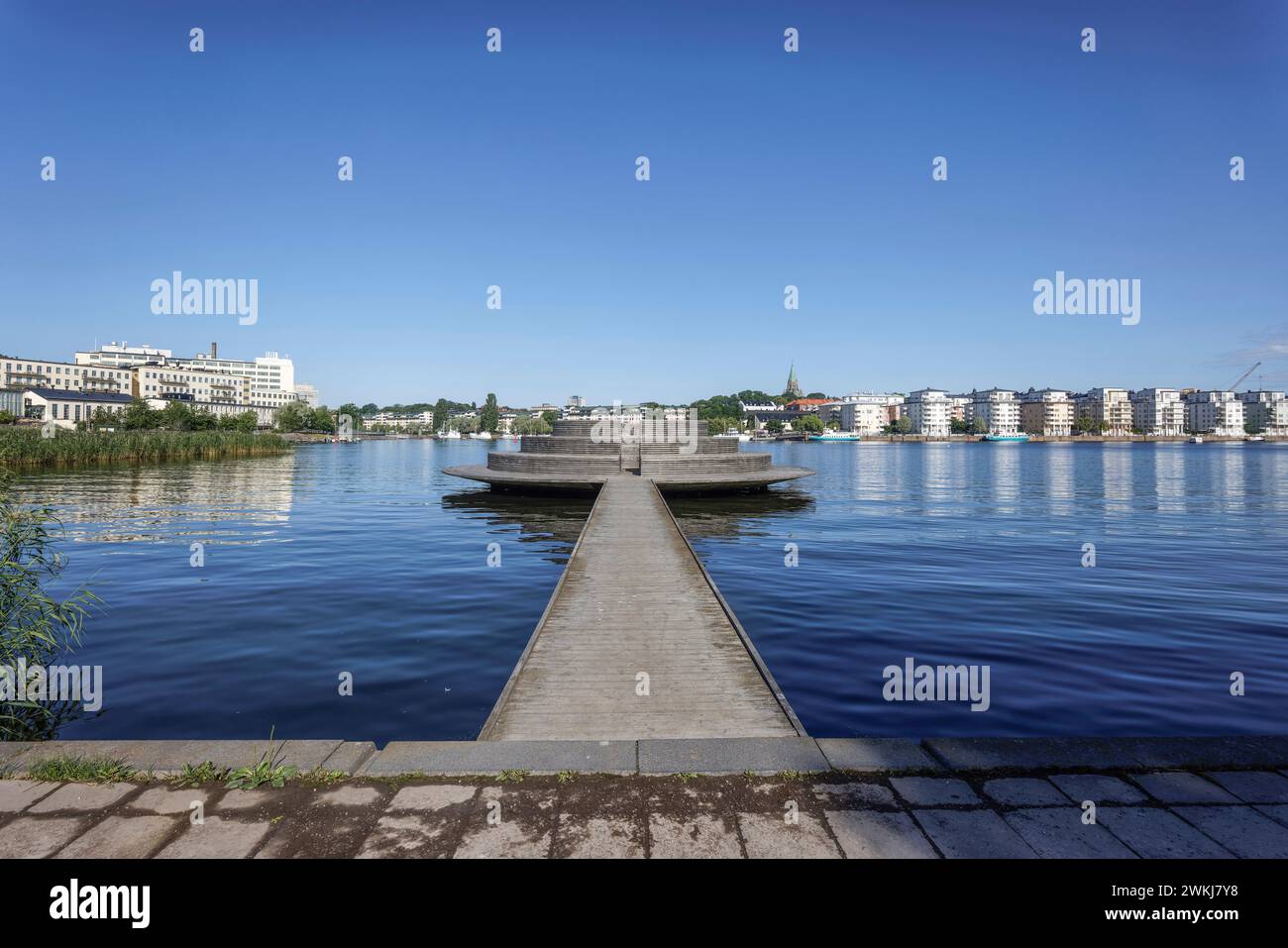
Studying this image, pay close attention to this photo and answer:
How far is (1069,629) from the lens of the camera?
479 inches

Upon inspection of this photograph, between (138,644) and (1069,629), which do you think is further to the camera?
(1069,629)

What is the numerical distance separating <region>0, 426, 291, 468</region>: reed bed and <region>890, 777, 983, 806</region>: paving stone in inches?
1781

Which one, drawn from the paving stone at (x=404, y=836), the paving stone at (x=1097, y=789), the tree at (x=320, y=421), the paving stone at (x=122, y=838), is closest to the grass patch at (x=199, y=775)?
the paving stone at (x=122, y=838)

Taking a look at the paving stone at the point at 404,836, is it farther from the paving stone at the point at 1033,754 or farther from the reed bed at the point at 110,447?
the reed bed at the point at 110,447

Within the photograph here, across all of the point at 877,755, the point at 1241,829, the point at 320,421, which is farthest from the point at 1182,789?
the point at 320,421

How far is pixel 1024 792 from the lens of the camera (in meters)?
4.33

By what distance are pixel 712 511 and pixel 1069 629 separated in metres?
18.8

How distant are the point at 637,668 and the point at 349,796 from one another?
432cm

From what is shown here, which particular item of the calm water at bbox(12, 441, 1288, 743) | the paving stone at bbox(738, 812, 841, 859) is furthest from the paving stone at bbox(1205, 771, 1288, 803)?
the calm water at bbox(12, 441, 1288, 743)

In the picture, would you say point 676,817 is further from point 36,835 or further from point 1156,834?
point 36,835
